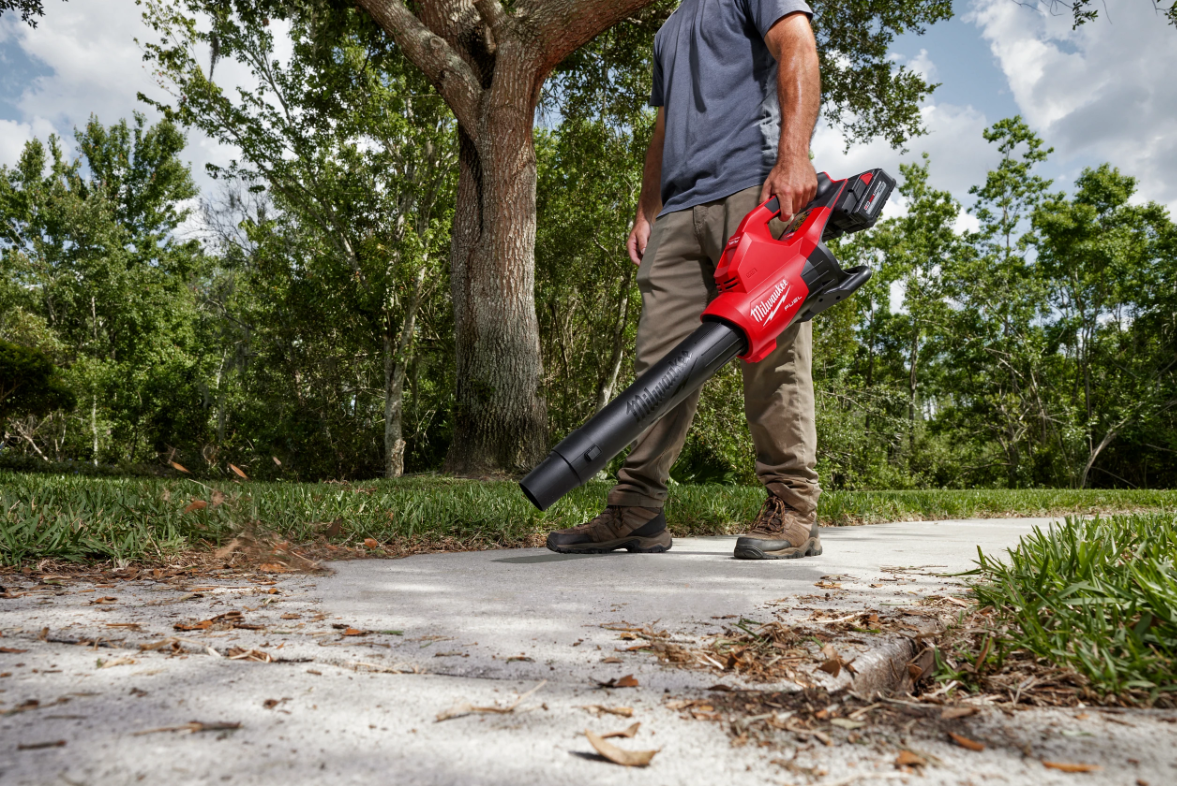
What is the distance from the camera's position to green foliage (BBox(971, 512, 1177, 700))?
1.06 m

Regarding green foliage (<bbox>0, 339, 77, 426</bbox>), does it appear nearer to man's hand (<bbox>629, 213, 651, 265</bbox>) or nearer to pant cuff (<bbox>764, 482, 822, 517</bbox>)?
man's hand (<bbox>629, 213, 651, 265</bbox>)

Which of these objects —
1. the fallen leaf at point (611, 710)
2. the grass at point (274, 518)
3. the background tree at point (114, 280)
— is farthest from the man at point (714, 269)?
the background tree at point (114, 280)

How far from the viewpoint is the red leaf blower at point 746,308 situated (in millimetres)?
2066

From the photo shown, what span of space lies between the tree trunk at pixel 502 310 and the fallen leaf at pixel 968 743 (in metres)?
6.38

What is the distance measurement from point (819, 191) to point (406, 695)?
2.16 meters

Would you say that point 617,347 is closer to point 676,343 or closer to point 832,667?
point 676,343

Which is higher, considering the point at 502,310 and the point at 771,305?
the point at 502,310

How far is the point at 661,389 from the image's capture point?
7.02 ft

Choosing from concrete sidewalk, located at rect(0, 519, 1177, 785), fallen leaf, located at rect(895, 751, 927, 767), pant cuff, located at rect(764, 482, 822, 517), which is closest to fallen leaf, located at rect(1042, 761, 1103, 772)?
concrete sidewalk, located at rect(0, 519, 1177, 785)

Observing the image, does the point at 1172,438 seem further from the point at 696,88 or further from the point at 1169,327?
the point at 696,88

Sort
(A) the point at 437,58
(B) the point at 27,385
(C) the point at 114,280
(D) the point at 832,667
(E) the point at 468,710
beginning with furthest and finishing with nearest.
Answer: (C) the point at 114,280
(B) the point at 27,385
(A) the point at 437,58
(D) the point at 832,667
(E) the point at 468,710

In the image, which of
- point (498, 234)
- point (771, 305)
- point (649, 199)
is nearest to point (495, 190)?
point (498, 234)

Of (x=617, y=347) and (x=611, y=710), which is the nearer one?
(x=611, y=710)

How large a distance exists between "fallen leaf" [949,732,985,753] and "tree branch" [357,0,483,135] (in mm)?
7329
